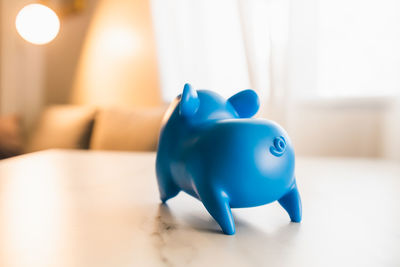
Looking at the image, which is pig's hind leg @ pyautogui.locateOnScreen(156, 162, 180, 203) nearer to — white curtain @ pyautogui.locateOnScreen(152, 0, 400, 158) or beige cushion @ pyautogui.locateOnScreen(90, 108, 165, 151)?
white curtain @ pyautogui.locateOnScreen(152, 0, 400, 158)

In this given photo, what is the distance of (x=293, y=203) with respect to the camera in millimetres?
451

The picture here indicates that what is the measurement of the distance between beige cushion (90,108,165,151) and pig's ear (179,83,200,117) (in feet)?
4.60

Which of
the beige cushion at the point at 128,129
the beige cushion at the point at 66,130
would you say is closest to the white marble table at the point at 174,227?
the beige cushion at the point at 128,129

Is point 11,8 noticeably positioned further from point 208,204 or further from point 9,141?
point 208,204

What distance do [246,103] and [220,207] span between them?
Result: 0.60 feet

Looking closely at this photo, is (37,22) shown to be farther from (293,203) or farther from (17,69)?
(293,203)

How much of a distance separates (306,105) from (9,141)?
192 cm

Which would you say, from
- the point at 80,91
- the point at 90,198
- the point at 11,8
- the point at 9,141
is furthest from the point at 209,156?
the point at 11,8

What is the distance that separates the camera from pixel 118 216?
0.47 m

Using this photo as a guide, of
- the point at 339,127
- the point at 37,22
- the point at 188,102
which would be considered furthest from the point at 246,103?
the point at 37,22

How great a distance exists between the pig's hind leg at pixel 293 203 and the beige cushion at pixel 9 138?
220cm

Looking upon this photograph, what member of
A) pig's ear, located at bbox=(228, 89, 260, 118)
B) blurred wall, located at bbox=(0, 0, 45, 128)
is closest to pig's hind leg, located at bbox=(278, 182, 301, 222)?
pig's ear, located at bbox=(228, 89, 260, 118)

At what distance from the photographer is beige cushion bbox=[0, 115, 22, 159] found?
A: 7.11ft

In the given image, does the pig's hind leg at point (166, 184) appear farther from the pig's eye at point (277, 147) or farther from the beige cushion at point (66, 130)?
the beige cushion at point (66, 130)
